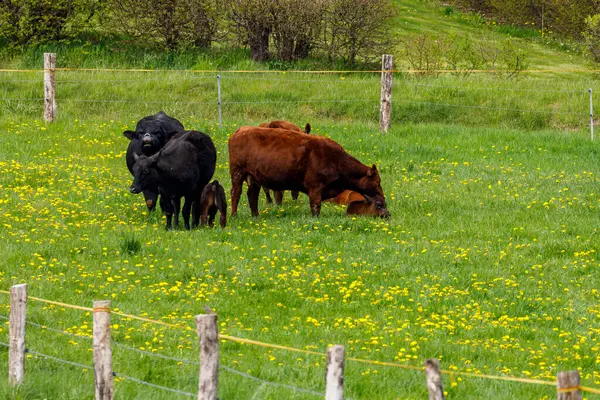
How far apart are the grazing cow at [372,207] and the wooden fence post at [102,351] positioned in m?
9.34

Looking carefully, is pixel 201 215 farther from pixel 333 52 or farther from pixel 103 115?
pixel 333 52

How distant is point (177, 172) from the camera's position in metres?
15.3

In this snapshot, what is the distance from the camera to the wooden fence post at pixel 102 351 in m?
7.24

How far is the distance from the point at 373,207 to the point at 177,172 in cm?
315

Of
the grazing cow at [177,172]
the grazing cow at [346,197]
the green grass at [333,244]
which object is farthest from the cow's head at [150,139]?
the grazing cow at [346,197]

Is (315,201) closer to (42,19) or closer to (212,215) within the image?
(212,215)

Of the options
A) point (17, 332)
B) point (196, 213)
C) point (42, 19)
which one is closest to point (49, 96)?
point (42, 19)

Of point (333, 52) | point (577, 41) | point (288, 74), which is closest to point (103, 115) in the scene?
point (288, 74)

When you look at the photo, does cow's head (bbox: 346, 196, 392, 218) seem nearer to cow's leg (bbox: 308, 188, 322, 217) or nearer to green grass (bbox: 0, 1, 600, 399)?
green grass (bbox: 0, 1, 600, 399)

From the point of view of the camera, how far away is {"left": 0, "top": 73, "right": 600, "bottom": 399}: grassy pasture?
9.54 metres

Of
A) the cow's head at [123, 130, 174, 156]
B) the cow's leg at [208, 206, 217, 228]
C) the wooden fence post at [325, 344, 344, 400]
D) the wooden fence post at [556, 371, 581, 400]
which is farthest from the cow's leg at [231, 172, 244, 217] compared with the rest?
the wooden fence post at [556, 371, 581, 400]

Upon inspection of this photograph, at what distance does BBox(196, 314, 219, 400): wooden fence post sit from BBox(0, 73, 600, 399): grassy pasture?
1690 mm

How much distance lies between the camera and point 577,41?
38.1 metres

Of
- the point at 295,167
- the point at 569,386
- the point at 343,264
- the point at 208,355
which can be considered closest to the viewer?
the point at 569,386
